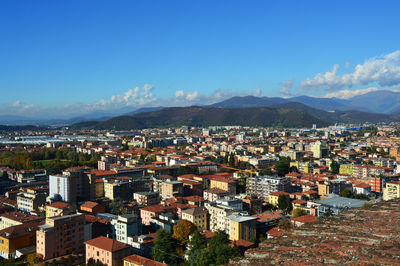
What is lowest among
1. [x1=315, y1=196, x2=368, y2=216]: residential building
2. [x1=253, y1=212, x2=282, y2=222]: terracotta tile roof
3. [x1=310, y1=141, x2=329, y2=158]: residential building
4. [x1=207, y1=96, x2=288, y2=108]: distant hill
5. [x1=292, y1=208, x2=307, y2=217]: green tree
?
[x1=292, y1=208, x2=307, y2=217]: green tree

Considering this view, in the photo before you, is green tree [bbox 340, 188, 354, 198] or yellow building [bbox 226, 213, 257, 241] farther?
green tree [bbox 340, 188, 354, 198]

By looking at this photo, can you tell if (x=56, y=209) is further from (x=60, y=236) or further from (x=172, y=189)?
(x=172, y=189)

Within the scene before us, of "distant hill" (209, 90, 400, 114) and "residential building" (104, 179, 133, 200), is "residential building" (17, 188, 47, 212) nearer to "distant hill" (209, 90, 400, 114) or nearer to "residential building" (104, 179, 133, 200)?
"residential building" (104, 179, 133, 200)

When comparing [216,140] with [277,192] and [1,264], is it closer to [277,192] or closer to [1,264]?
[277,192]

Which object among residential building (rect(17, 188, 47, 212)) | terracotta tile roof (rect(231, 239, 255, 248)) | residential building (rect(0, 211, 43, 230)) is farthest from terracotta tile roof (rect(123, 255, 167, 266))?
residential building (rect(17, 188, 47, 212))

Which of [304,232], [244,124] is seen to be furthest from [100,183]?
[244,124]

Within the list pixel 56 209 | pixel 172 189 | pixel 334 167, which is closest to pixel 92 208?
pixel 56 209

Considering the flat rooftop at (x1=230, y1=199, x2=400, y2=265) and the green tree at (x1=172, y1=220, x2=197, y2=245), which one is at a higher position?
the flat rooftop at (x1=230, y1=199, x2=400, y2=265)
